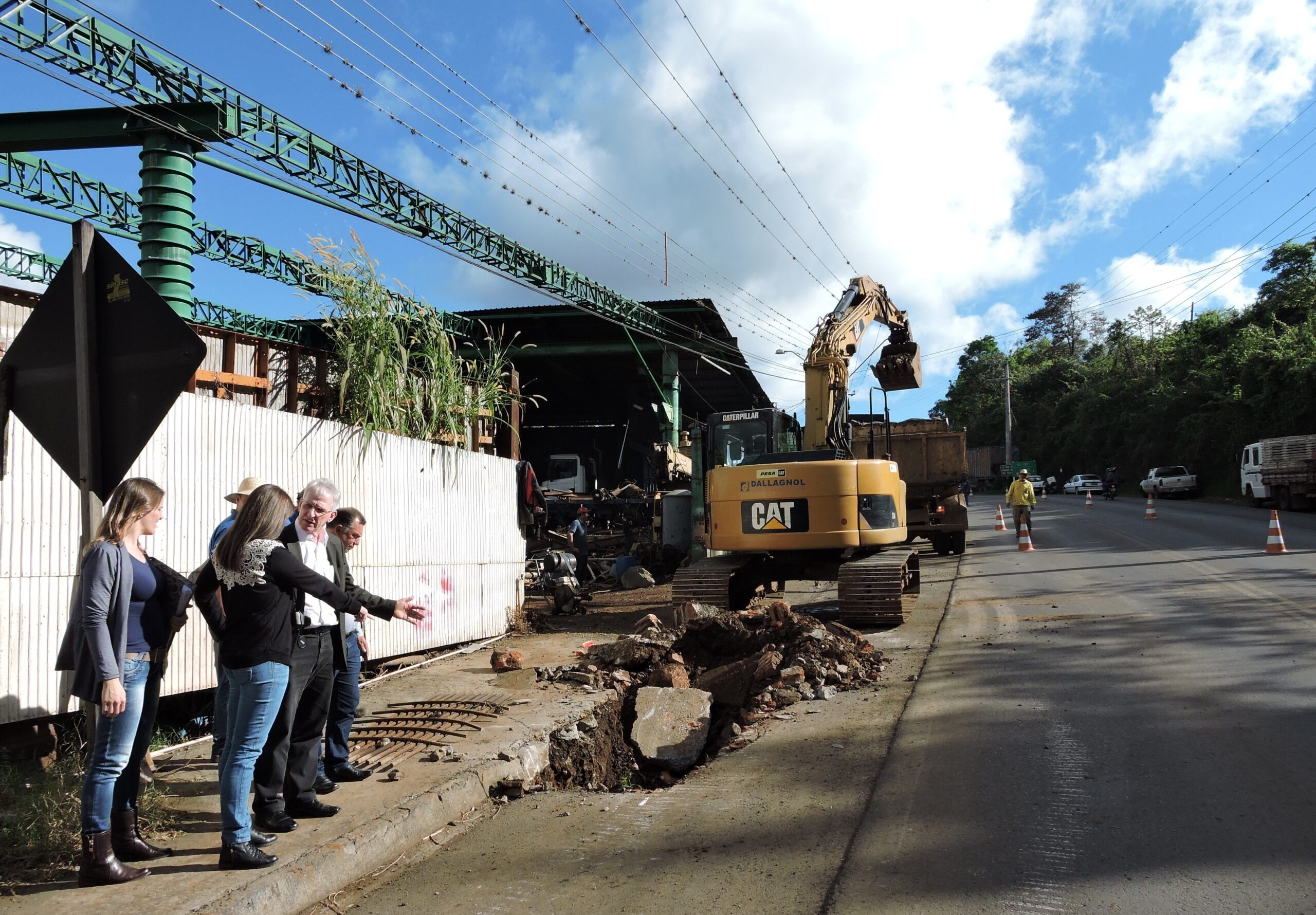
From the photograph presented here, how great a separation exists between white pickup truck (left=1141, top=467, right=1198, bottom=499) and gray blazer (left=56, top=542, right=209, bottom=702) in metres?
46.3

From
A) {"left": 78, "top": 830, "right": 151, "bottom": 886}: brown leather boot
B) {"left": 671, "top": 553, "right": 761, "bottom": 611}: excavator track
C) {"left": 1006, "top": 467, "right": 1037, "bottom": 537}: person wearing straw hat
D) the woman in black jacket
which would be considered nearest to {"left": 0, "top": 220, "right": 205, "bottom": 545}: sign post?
the woman in black jacket

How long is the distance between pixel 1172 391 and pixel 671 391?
36266 millimetres

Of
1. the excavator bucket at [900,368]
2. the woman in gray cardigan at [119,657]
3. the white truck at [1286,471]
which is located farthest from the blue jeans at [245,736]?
the white truck at [1286,471]

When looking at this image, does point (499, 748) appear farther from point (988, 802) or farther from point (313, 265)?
point (313, 265)

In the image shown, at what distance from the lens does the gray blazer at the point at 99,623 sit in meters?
3.51

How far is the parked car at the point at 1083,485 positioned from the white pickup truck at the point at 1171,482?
6.82 metres

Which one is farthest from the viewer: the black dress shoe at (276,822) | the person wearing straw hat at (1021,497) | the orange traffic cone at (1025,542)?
the person wearing straw hat at (1021,497)

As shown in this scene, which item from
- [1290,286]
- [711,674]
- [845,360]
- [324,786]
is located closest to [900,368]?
[845,360]

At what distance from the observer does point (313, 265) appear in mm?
8422

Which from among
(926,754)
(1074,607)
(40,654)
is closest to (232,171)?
(40,654)

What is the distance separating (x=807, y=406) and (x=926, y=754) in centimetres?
808

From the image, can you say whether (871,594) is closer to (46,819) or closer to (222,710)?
(222,710)

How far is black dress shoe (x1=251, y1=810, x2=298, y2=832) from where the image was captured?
4.12 metres

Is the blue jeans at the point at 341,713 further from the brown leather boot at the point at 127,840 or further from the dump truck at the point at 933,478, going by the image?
the dump truck at the point at 933,478
